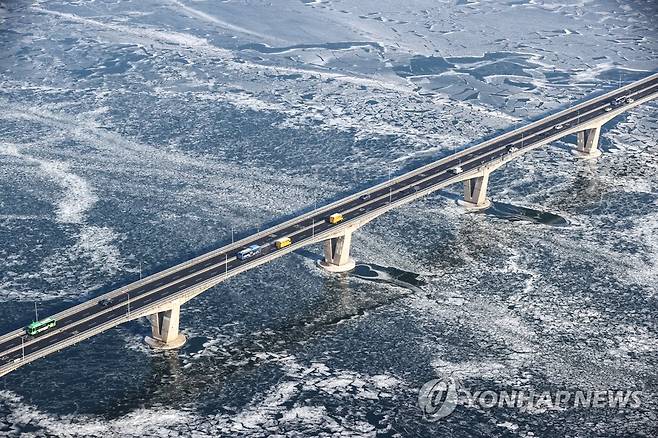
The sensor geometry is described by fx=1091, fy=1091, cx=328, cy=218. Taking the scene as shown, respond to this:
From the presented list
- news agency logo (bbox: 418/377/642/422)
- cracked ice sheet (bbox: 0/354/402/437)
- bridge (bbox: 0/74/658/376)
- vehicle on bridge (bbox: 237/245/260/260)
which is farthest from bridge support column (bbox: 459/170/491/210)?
cracked ice sheet (bbox: 0/354/402/437)

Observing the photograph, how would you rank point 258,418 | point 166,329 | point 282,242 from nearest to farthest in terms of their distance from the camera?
point 258,418
point 166,329
point 282,242

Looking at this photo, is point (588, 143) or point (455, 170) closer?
point (455, 170)

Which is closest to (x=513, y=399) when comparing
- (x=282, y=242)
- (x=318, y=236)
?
(x=318, y=236)

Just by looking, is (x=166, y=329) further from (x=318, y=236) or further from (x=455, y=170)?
(x=455, y=170)

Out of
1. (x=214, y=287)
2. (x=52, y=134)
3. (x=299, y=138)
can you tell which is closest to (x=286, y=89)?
(x=299, y=138)

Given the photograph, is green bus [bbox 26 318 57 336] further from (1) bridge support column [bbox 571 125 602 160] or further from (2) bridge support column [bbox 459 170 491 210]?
(1) bridge support column [bbox 571 125 602 160]

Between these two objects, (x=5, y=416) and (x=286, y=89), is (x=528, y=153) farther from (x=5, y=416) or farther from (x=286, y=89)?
(x=5, y=416)
